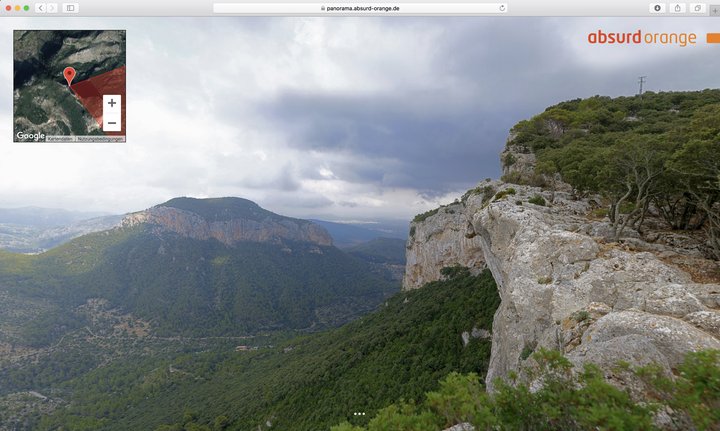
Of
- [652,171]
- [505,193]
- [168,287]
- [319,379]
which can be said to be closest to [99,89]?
[505,193]

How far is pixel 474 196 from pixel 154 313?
16114 cm

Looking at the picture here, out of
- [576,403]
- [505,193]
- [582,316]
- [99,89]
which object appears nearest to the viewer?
[576,403]

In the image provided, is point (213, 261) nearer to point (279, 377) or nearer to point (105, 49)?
point (279, 377)

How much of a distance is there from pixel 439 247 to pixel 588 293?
189 feet

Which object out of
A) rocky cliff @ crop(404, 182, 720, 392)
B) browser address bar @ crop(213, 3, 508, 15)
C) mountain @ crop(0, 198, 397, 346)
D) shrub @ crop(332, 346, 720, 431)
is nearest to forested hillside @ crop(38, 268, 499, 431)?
shrub @ crop(332, 346, 720, 431)

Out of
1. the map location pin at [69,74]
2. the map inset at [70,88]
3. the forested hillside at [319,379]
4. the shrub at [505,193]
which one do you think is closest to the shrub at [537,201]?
the shrub at [505,193]

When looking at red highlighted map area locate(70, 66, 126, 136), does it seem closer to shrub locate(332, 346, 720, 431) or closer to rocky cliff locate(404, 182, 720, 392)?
shrub locate(332, 346, 720, 431)

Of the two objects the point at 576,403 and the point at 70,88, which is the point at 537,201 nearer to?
the point at 576,403

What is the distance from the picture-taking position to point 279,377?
5656 cm

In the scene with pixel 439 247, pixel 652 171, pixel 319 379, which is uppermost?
pixel 652 171

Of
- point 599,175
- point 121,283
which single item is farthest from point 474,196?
point 121,283

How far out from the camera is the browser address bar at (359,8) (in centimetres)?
1178

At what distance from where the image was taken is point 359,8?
1236 cm

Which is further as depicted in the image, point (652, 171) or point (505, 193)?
point (505, 193)
